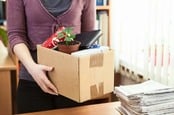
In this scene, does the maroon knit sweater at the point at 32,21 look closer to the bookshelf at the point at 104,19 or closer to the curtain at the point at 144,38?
the curtain at the point at 144,38

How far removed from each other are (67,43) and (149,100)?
1.24 feet

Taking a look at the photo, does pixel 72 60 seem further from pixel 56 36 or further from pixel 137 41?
pixel 137 41

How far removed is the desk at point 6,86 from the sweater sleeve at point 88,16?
98 centimetres

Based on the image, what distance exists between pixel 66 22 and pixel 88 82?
0.41 m

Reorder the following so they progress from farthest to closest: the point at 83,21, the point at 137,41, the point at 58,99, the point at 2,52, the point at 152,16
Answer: the point at 2,52 → the point at 137,41 → the point at 152,16 → the point at 83,21 → the point at 58,99

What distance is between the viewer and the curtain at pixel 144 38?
2.02 meters

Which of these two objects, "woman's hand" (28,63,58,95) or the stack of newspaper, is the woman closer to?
"woman's hand" (28,63,58,95)

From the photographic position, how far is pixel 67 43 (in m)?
1.25

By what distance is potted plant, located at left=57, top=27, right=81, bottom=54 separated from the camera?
1.23 meters

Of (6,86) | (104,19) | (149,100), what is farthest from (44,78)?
(104,19)

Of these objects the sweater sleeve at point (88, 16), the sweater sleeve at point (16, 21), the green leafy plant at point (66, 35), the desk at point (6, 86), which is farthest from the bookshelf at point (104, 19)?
the green leafy plant at point (66, 35)

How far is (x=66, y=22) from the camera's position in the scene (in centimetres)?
152

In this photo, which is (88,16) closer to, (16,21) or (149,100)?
(16,21)

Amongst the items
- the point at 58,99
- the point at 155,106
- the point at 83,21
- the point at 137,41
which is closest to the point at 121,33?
the point at 137,41
